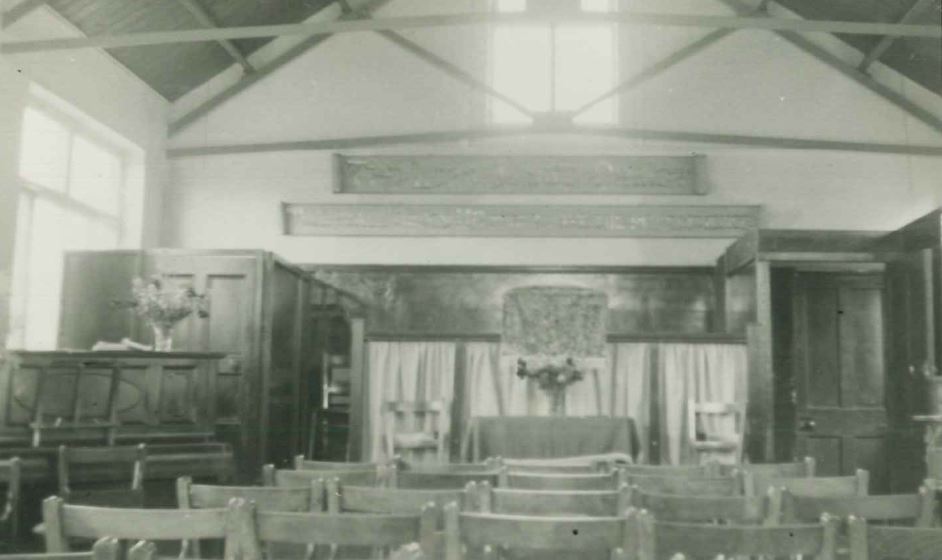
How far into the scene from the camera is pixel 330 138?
12.1 metres

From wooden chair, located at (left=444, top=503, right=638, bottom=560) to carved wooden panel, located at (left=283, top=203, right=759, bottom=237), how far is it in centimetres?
906

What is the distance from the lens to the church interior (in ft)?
26.4

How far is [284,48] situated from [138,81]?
6.44 feet

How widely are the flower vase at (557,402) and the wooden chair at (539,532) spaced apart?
18.5ft

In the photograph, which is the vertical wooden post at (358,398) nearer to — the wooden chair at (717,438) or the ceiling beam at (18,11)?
the wooden chair at (717,438)

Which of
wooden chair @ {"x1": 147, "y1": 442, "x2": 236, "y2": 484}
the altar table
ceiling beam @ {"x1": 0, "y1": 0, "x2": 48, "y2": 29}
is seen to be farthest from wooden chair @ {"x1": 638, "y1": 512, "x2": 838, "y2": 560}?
ceiling beam @ {"x1": 0, "y1": 0, "x2": 48, "y2": 29}

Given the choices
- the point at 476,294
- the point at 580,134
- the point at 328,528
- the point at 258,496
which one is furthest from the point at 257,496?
the point at 580,134

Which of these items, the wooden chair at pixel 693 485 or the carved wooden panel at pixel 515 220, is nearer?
the wooden chair at pixel 693 485

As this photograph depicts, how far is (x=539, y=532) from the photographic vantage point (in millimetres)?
2826

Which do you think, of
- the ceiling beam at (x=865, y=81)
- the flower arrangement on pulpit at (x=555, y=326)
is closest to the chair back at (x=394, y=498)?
the flower arrangement on pulpit at (x=555, y=326)

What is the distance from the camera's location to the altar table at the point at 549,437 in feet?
25.2

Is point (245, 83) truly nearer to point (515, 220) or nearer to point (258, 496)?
point (515, 220)

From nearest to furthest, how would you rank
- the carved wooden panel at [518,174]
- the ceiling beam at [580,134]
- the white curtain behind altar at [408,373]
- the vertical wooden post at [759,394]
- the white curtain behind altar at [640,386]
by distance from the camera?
the vertical wooden post at [759,394], the white curtain behind altar at [408,373], the white curtain behind altar at [640,386], the ceiling beam at [580,134], the carved wooden panel at [518,174]

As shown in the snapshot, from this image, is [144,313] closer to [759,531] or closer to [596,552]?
[596,552]
